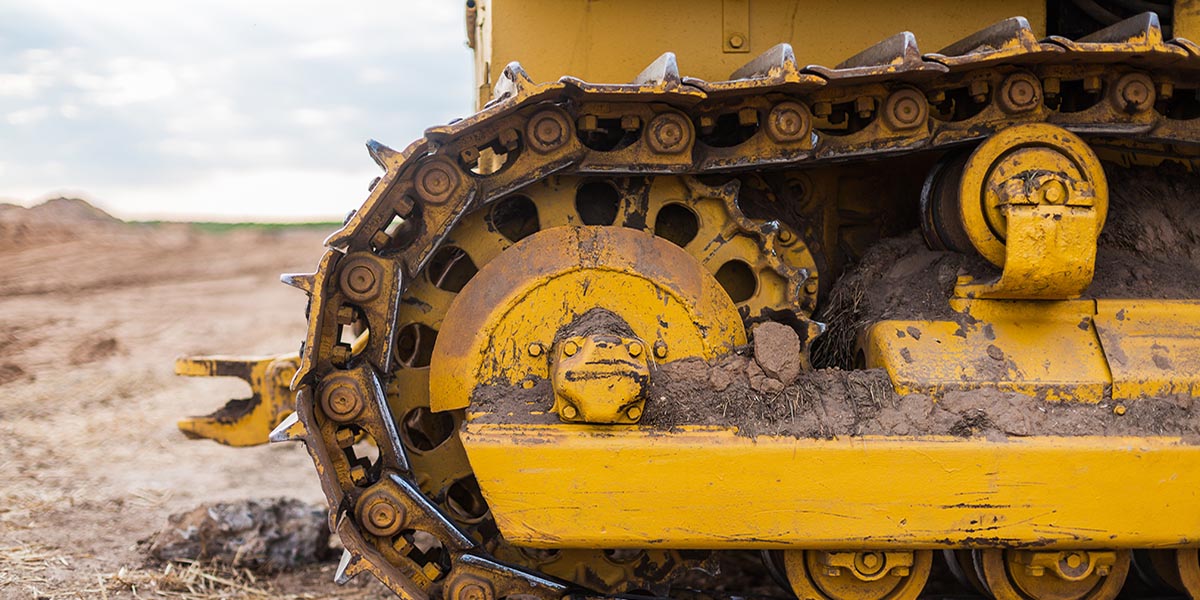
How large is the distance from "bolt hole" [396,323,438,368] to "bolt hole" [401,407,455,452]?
0.48 feet

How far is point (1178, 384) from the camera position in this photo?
2895mm

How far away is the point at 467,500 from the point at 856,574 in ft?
3.75

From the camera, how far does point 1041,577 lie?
10.1 feet

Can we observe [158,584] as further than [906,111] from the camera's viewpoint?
Yes

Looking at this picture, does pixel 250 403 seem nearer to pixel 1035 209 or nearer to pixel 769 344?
pixel 769 344

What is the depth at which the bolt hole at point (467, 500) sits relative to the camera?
123 inches

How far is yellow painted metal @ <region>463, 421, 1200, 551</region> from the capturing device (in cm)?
279

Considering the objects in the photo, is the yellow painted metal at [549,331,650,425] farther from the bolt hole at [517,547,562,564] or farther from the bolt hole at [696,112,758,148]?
the bolt hole at [696,112,758,148]

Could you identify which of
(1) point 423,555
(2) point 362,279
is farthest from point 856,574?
(2) point 362,279

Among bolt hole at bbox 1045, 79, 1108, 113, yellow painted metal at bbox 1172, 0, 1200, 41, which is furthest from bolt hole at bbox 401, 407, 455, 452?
yellow painted metal at bbox 1172, 0, 1200, 41

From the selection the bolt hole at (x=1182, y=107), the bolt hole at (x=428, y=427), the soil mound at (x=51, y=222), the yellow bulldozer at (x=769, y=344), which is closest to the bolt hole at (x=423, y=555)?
the yellow bulldozer at (x=769, y=344)

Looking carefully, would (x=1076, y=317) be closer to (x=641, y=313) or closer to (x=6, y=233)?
(x=641, y=313)

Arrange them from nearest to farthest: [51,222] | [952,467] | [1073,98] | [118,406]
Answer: [952,467], [1073,98], [118,406], [51,222]

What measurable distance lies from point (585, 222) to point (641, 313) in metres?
0.38
